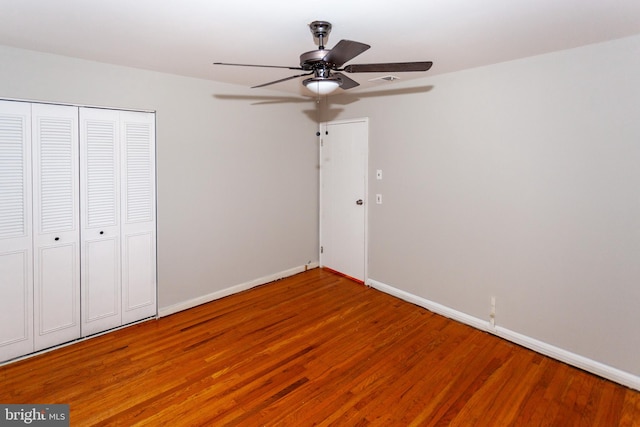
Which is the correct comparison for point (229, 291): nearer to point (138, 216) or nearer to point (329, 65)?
A: point (138, 216)

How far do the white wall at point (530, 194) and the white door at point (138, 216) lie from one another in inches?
97.0

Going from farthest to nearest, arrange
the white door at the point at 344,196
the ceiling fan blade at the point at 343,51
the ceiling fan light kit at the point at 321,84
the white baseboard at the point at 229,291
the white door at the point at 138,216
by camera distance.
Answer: the white door at the point at 344,196 < the white baseboard at the point at 229,291 < the white door at the point at 138,216 < the ceiling fan light kit at the point at 321,84 < the ceiling fan blade at the point at 343,51

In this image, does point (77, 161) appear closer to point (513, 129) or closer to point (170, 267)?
point (170, 267)

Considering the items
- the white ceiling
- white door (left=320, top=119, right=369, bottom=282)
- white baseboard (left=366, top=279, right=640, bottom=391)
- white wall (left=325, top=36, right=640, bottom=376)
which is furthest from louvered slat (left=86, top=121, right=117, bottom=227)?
white baseboard (left=366, top=279, right=640, bottom=391)

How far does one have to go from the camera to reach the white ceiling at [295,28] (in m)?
1.83

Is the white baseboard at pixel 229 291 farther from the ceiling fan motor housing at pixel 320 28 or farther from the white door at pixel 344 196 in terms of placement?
the ceiling fan motor housing at pixel 320 28

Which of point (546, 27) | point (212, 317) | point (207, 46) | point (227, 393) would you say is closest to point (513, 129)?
point (546, 27)

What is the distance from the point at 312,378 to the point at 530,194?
2250 mm

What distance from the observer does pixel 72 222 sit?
2822mm

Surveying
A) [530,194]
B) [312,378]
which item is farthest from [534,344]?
[312,378]

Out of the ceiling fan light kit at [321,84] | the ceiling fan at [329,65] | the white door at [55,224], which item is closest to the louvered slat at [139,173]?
the white door at [55,224]

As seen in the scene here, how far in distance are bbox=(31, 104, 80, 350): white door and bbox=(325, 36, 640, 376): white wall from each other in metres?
3.01

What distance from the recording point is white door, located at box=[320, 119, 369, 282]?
4.13 m

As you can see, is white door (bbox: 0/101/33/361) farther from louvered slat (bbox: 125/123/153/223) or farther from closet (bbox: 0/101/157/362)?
louvered slat (bbox: 125/123/153/223)
